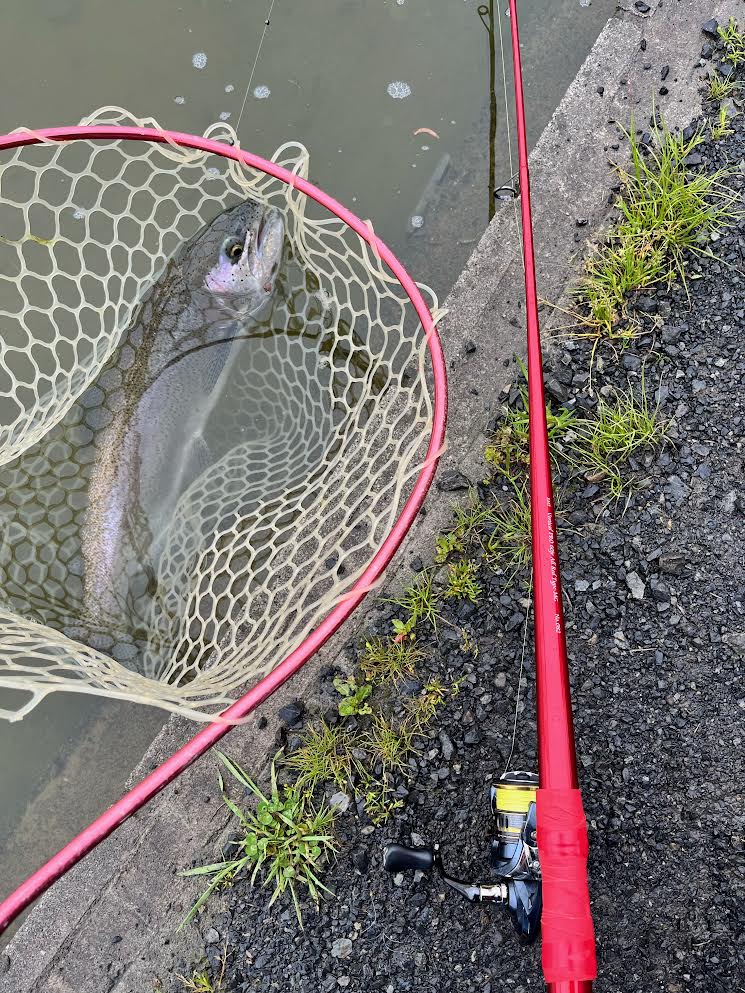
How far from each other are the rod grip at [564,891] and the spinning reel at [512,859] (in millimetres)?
537

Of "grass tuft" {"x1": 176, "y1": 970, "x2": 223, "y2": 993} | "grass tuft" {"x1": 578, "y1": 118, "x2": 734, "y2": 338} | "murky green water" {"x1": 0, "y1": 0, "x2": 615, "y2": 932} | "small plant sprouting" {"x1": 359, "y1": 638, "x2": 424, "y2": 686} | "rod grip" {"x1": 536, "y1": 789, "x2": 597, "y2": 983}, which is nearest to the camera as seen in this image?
"rod grip" {"x1": 536, "y1": 789, "x2": 597, "y2": 983}

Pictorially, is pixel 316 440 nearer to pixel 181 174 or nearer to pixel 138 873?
pixel 181 174

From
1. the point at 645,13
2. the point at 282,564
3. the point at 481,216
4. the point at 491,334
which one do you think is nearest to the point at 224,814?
the point at 282,564

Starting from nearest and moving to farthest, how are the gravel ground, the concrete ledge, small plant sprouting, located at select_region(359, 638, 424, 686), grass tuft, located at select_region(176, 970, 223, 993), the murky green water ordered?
the gravel ground
grass tuft, located at select_region(176, 970, 223, 993)
the concrete ledge
small plant sprouting, located at select_region(359, 638, 424, 686)
the murky green water

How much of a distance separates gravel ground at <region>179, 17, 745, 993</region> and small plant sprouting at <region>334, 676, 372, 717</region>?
0.25 metres

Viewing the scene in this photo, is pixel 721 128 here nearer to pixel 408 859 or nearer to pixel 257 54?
pixel 257 54

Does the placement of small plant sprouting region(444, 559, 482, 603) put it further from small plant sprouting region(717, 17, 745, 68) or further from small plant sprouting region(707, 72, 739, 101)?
small plant sprouting region(717, 17, 745, 68)

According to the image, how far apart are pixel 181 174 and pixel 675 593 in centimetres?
283

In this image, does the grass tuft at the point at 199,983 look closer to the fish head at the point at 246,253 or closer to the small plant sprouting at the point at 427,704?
the small plant sprouting at the point at 427,704

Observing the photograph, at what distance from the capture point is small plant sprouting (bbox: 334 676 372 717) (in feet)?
8.34

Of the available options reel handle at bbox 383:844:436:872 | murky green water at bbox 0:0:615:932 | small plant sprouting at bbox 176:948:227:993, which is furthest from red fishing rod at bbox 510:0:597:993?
murky green water at bbox 0:0:615:932

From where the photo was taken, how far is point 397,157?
3443 mm

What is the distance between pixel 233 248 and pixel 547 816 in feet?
8.79

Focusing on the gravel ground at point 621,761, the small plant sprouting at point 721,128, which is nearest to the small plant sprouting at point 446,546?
the gravel ground at point 621,761
